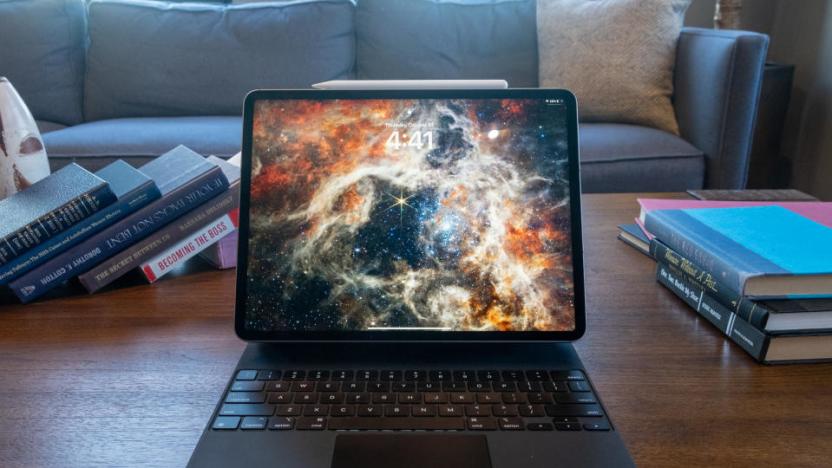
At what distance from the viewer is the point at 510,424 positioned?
0.50 meters

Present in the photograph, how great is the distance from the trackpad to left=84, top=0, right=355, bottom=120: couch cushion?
6.14ft

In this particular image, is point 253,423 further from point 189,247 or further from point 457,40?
point 457,40

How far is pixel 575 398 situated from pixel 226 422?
0.30 metres

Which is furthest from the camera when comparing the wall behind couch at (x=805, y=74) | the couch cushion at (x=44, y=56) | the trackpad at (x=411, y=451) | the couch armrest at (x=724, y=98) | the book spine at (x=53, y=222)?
the wall behind couch at (x=805, y=74)

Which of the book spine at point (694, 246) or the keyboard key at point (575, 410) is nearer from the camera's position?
the keyboard key at point (575, 410)

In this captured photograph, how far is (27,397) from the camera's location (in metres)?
0.56

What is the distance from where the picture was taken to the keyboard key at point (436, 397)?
526 millimetres

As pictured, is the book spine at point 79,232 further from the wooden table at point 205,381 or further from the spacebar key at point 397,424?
the spacebar key at point 397,424

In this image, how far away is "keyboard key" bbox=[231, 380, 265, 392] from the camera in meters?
0.54

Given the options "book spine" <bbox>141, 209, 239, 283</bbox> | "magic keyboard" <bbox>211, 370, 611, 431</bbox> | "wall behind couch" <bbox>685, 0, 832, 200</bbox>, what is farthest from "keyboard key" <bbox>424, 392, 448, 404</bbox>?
"wall behind couch" <bbox>685, 0, 832, 200</bbox>

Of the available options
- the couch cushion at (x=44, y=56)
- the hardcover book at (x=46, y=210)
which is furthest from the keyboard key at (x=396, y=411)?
the couch cushion at (x=44, y=56)

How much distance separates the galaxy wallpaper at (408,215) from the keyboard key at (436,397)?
87 millimetres

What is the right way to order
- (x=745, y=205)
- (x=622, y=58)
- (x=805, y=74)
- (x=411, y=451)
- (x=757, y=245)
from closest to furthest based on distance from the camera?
(x=411, y=451)
(x=757, y=245)
(x=745, y=205)
(x=622, y=58)
(x=805, y=74)

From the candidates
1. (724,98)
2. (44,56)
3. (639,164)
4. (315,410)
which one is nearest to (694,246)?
(315,410)
